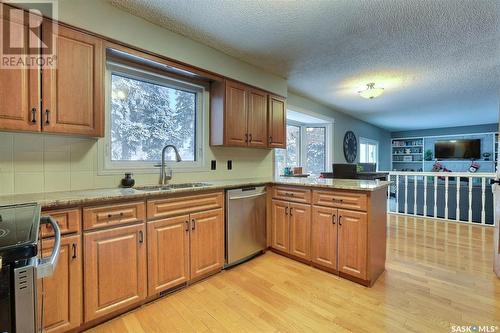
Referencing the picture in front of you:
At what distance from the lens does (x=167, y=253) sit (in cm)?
204

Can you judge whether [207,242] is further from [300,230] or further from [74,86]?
[74,86]

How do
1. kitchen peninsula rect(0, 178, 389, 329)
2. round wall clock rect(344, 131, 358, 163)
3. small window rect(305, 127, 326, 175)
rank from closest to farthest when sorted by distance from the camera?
kitchen peninsula rect(0, 178, 389, 329)
small window rect(305, 127, 326, 175)
round wall clock rect(344, 131, 358, 163)

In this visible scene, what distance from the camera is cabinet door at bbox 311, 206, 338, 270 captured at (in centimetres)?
243

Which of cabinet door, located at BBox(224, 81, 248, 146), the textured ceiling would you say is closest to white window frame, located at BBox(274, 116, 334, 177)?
the textured ceiling

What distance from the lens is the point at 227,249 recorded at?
2527mm

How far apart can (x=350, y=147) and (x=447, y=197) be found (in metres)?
2.53

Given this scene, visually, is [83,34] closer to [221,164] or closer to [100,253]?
[100,253]

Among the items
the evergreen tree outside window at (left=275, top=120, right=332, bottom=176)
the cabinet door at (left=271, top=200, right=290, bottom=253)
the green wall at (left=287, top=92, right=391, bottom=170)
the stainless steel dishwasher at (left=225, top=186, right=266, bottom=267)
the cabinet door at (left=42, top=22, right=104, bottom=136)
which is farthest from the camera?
the evergreen tree outside window at (left=275, top=120, right=332, bottom=176)

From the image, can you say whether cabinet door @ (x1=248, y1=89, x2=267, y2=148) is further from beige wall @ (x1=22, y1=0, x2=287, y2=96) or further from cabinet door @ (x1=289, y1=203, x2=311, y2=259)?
cabinet door @ (x1=289, y1=203, x2=311, y2=259)

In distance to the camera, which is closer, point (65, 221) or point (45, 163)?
point (65, 221)

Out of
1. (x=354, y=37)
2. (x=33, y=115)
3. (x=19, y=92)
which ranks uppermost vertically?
(x=354, y=37)

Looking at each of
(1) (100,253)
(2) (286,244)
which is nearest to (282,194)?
(2) (286,244)

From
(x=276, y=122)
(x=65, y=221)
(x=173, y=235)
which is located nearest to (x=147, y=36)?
(x=65, y=221)

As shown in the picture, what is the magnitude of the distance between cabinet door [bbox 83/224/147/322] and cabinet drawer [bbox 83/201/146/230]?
53mm
